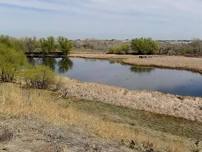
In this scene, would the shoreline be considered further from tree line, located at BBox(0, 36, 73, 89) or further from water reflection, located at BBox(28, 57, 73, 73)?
water reflection, located at BBox(28, 57, 73, 73)

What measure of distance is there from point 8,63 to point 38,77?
3.48 meters

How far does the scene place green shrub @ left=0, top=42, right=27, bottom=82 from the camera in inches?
1574

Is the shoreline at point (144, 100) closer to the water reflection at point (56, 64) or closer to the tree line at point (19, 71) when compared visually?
the tree line at point (19, 71)

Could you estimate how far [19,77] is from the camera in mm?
41281

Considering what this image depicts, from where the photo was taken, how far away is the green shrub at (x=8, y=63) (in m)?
40.0

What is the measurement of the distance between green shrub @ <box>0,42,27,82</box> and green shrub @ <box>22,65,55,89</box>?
1.76 meters

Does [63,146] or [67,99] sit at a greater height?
[63,146]

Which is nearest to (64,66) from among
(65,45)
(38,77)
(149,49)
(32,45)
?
(65,45)

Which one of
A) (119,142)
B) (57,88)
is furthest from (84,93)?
(119,142)

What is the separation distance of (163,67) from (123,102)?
184 feet

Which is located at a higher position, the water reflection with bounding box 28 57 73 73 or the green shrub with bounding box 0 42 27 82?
the green shrub with bounding box 0 42 27 82

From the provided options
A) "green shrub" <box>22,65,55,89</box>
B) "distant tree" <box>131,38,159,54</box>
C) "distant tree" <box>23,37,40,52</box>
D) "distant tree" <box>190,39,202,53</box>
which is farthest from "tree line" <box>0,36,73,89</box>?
"distant tree" <box>190,39,202,53</box>

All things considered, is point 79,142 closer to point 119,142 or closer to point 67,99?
point 119,142

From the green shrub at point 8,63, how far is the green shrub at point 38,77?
1.76 meters
